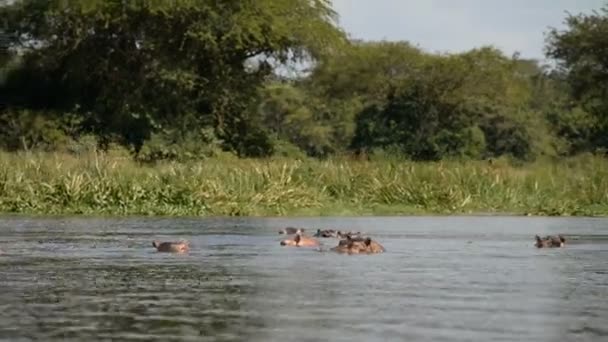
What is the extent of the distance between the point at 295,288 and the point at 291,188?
58.0ft

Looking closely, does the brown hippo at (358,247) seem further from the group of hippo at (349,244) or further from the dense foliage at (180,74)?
the dense foliage at (180,74)

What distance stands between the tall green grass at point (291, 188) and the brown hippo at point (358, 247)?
11.5 m

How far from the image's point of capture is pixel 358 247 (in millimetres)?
18750

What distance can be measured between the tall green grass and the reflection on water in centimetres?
658

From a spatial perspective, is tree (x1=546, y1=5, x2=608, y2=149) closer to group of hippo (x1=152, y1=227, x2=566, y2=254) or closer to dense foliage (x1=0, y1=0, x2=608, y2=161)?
dense foliage (x1=0, y1=0, x2=608, y2=161)

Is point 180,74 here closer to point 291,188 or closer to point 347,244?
point 291,188

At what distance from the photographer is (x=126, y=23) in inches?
1951

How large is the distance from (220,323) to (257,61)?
41.2 meters

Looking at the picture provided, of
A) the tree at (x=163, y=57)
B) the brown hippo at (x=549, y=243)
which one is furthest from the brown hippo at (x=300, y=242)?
the tree at (x=163, y=57)

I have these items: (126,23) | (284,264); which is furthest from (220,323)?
(126,23)

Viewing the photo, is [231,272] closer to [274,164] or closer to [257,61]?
[274,164]

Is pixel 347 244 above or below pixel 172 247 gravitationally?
above

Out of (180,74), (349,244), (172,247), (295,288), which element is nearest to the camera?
(295,288)

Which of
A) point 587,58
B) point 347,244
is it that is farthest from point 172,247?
point 587,58
